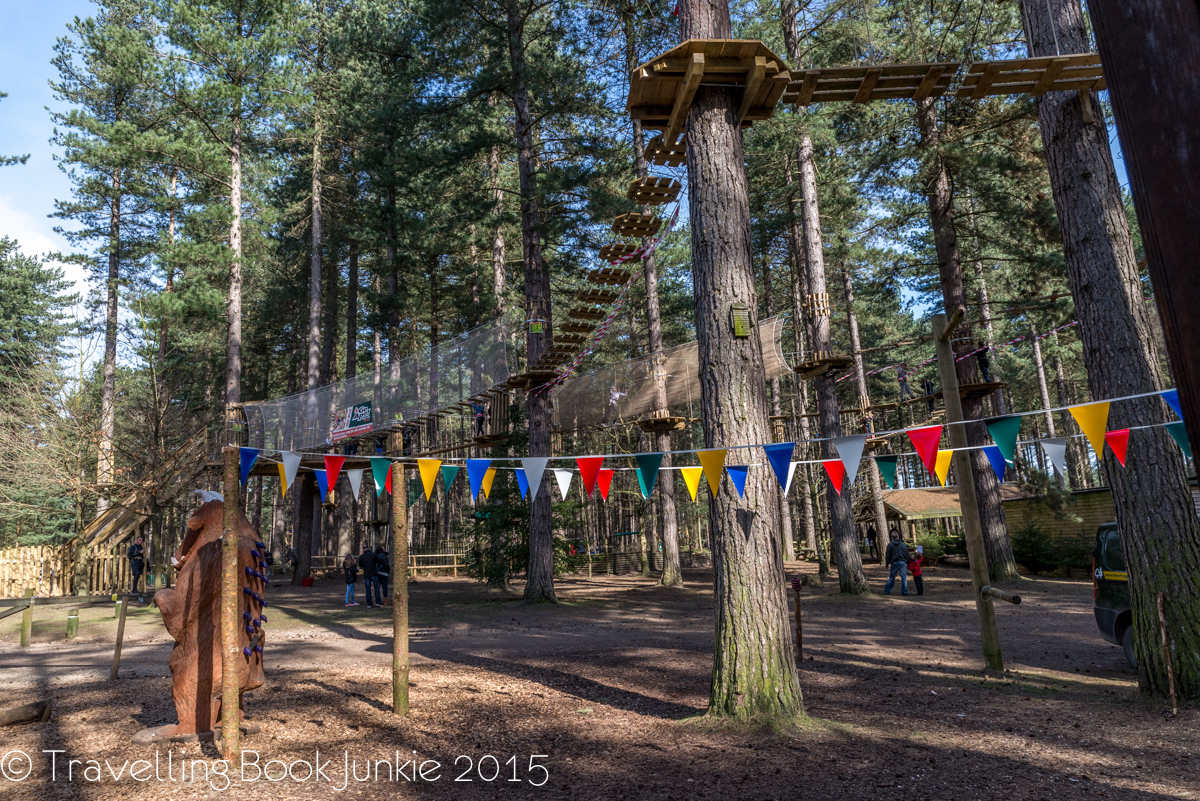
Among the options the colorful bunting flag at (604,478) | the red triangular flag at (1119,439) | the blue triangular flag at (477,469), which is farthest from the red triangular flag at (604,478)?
the red triangular flag at (1119,439)

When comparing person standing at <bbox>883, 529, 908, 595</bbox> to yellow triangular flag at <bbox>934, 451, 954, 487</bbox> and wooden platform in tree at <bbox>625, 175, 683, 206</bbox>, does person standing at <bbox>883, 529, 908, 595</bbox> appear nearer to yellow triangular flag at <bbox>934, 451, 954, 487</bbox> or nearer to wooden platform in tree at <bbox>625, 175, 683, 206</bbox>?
yellow triangular flag at <bbox>934, 451, 954, 487</bbox>

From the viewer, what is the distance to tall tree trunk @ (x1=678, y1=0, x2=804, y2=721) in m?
5.76

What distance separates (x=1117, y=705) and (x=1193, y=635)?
89cm

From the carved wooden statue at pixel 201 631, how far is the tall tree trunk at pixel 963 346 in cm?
1529

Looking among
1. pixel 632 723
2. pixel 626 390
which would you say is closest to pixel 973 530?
pixel 632 723

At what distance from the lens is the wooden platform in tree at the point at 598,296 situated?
12091mm

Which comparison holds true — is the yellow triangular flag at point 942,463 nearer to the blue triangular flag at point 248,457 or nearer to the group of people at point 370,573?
the blue triangular flag at point 248,457

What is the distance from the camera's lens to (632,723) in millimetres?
6199

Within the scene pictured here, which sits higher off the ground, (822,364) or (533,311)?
(533,311)

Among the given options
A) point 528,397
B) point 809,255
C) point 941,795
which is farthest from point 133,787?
point 809,255

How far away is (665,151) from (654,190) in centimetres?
299

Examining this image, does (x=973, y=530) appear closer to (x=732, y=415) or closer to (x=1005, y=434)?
(x=1005, y=434)

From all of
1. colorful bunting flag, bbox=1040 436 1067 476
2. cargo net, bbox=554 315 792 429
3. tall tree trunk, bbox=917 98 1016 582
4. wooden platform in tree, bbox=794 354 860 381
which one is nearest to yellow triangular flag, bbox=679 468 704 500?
colorful bunting flag, bbox=1040 436 1067 476

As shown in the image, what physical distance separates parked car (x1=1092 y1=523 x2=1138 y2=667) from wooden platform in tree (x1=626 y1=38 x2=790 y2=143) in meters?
5.86
